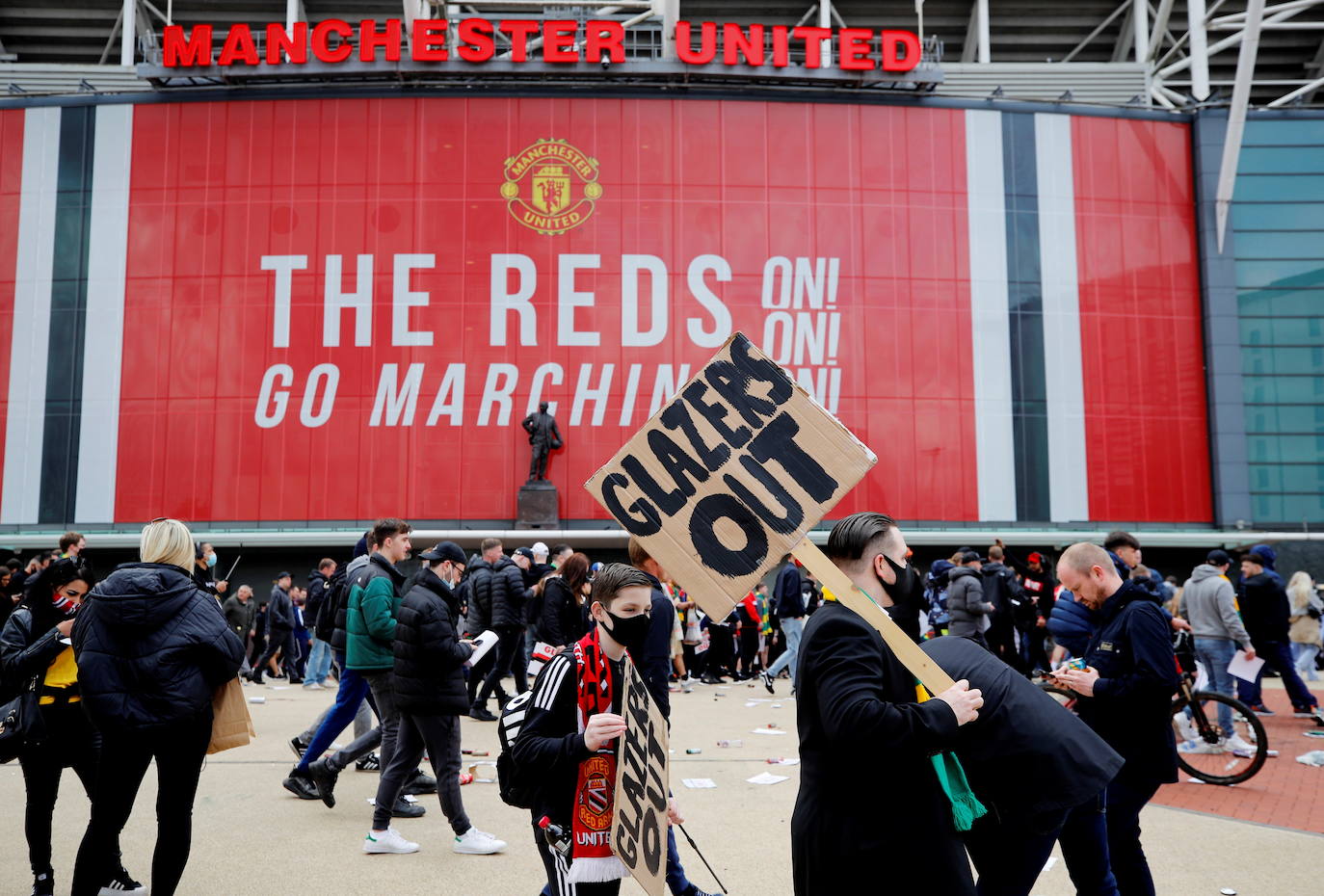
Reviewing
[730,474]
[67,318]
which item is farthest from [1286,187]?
[67,318]

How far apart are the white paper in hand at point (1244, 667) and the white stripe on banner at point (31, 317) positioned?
88.0 feet

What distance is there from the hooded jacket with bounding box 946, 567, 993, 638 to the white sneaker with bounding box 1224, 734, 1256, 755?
11.5ft

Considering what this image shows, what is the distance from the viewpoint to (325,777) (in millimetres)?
7707

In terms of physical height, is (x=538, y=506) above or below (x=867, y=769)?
above

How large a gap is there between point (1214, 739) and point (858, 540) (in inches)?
290

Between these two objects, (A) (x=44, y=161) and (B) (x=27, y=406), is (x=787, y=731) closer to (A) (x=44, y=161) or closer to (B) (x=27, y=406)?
(B) (x=27, y=406)

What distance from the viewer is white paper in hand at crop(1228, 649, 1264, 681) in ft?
33.8

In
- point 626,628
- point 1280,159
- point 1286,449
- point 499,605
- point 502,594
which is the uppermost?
point 1280,159

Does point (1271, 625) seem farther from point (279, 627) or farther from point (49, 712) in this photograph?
point (279, 627)

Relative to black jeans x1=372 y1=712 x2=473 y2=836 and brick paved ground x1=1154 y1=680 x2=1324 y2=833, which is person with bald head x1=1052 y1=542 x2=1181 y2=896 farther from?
black jeans x1=372 y1=712 x2=473 y2=836

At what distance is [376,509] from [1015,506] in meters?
16.4

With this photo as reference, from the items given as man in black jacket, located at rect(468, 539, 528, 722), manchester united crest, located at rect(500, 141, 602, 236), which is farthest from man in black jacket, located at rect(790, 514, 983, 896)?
manchester united crest, located at rect(500, 141, 602, 236)

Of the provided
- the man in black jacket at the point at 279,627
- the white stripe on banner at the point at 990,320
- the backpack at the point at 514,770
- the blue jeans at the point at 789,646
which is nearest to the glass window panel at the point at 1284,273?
the white stripe on banner at the point at 990,320

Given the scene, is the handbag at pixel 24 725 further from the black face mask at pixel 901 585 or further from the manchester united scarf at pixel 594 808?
the black face mask at pixel 901 585
